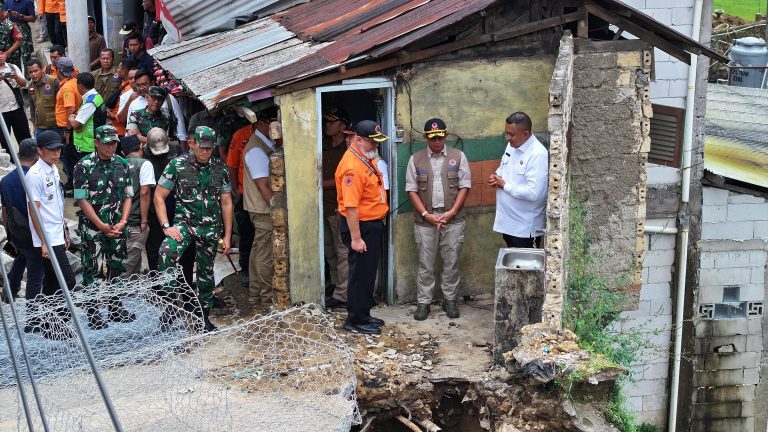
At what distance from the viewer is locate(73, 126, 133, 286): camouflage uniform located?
29.8ft

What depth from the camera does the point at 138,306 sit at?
902 cm

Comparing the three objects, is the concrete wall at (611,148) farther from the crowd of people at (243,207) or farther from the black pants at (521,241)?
the black pants at (521,241)

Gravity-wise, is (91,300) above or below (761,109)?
below

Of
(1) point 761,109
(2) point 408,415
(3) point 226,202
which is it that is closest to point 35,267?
(3) point 226,202

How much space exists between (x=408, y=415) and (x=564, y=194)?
7.46ft

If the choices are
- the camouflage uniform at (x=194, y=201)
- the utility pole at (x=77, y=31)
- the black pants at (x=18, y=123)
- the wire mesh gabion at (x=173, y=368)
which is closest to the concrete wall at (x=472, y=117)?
the wire mesh gabion at (x=173, y=368)

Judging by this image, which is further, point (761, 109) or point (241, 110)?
point (761, 109)

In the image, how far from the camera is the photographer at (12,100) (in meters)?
12.6

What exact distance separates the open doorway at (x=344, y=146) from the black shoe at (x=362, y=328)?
21.0 inches

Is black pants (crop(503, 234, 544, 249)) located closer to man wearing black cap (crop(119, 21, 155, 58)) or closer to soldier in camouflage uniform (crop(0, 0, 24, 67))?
man wearing black cap (crop(119, 21, 155, 58))

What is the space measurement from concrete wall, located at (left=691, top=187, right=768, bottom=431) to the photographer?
8590 mm

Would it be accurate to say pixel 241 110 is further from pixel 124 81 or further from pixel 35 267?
pixel 124 81

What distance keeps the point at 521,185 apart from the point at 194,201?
283 centimetres

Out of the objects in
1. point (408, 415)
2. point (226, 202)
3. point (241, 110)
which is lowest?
point (408, 415)
